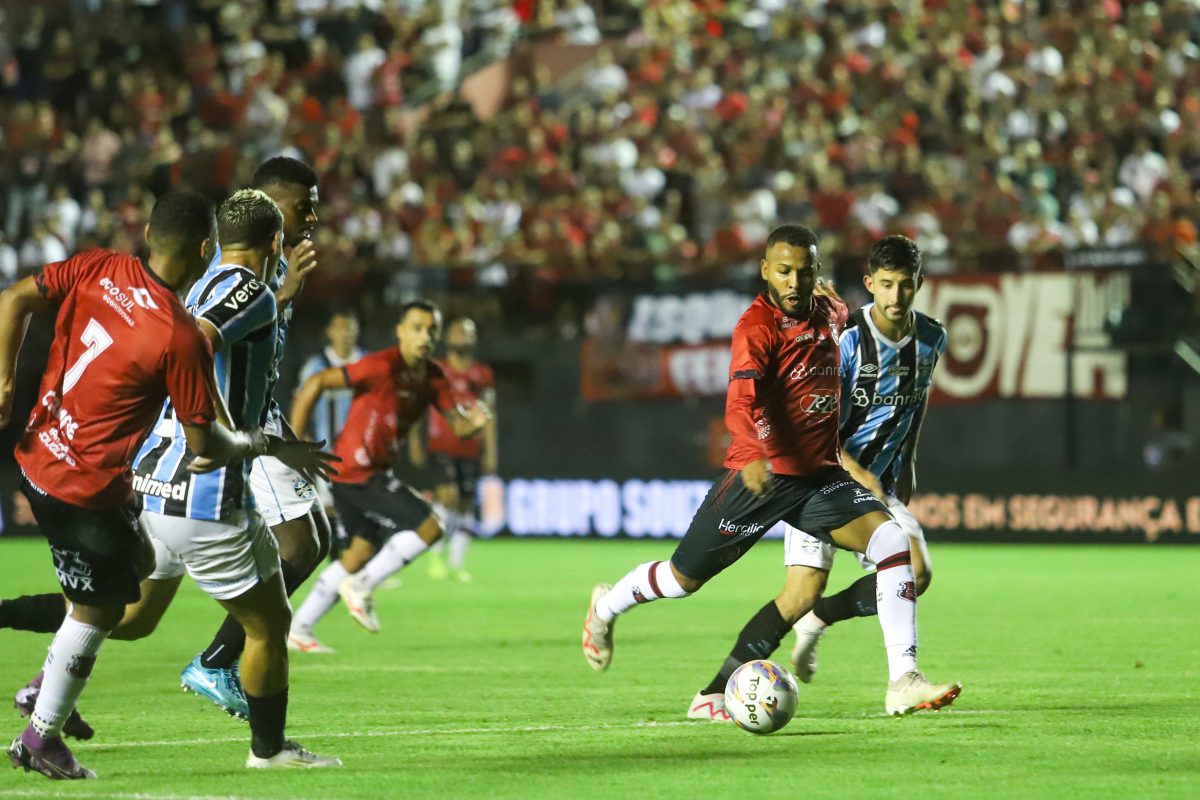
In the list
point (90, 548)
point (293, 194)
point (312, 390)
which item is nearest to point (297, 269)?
point (293, 194)

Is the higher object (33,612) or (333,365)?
(333,365)

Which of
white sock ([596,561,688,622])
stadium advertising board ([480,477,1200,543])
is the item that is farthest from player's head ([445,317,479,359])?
white sock ([596,561,688,622])

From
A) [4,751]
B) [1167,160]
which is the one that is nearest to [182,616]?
[4,751]

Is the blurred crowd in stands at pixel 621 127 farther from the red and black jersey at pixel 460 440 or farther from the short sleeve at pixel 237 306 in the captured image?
the short sleeve at pixel 237 306

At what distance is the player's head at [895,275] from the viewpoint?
893 centimetres

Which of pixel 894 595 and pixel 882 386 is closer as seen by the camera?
pixel 894 595

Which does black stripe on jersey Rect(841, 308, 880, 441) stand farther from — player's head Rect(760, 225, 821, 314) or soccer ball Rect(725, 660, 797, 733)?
soccer ball Rect(725, 660, 797, 733)

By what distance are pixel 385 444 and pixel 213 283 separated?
573cm

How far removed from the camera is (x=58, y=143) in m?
25.4

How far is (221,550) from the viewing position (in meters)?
6.89

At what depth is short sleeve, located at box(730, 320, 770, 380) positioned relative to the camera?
8203mm

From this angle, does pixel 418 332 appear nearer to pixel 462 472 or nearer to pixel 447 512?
pixel 447 512

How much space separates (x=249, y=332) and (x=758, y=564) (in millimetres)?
12430

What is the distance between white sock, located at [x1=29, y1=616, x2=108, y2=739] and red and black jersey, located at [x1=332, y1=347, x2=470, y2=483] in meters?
5.81
